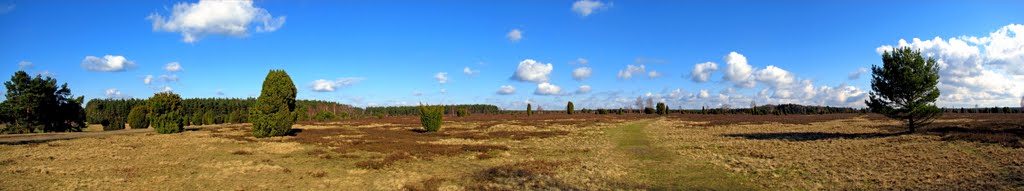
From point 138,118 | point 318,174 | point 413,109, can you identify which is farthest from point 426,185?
point 413,109

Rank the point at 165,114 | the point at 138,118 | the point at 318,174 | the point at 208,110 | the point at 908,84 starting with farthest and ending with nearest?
1. the point at 208,110
2. the point at 138,118
3. the point at 165,114
4. the point at 908,84
5. the point at 318,174

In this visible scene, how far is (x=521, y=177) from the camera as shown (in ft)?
43.5

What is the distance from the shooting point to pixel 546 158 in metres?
18.1

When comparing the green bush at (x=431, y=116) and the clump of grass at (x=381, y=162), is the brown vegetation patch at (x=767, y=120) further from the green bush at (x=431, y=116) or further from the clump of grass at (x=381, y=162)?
the clump of grass at (x=381, y=162)

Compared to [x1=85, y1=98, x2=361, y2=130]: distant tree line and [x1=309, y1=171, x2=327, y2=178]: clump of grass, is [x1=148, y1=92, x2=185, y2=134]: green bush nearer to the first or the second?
[x1=309, y1=171, x2=327, y2=178]: clump of grass

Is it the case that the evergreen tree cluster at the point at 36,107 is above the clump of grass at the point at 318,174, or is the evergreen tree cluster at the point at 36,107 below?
above

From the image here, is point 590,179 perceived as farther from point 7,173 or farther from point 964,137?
point 964,137

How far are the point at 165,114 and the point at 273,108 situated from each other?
38.8 feet

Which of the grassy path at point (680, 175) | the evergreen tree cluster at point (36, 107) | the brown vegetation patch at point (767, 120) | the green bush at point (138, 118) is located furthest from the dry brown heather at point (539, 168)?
the green bush at point (138, 118)

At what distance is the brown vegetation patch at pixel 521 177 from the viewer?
11.7 metres

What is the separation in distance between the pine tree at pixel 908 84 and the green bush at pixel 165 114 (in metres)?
46.9

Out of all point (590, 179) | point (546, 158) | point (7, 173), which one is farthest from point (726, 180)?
point (7, 173)

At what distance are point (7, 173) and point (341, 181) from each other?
381 inches

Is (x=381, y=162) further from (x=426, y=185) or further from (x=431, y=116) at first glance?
(x=431, y=116)
